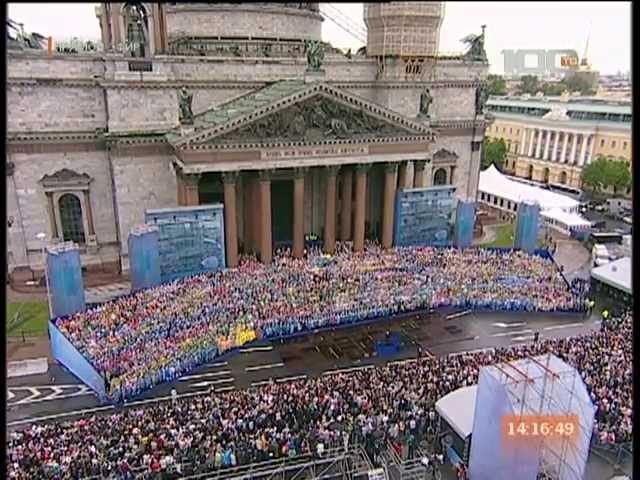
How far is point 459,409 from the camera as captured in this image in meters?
23.1

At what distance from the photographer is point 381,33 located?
50.7 meters

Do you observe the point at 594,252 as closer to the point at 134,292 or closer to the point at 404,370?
the point at 404,370

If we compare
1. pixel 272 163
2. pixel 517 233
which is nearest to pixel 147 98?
pixel 272 163

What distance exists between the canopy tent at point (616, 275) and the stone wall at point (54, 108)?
36219 millimetres

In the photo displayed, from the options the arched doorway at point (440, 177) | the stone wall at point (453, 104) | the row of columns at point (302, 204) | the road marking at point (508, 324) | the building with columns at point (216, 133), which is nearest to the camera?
the road marking at point (508, 324)

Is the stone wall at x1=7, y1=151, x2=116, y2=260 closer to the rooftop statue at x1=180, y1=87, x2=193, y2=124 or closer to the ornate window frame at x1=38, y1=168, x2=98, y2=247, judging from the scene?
the ornate window frame at x1=38, y1=168, x2=98, y2=247

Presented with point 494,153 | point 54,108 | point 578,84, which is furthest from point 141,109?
point 578,84

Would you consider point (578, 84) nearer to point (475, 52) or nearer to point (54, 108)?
point (475, 52)

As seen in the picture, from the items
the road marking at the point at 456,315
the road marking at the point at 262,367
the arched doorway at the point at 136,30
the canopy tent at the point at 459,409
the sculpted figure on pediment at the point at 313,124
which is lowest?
the road marking at the point at 262,367

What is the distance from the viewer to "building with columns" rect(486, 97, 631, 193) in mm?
79350

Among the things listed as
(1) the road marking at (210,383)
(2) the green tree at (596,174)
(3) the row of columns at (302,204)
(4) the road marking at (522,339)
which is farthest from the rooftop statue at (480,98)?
(1) the road marking at (210,383)

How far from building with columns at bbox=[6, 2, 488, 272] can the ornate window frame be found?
94 mm

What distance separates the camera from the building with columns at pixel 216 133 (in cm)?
4006

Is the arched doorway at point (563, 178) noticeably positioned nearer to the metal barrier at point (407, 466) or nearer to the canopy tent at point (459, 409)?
the canopy tent at point (459, 409)
